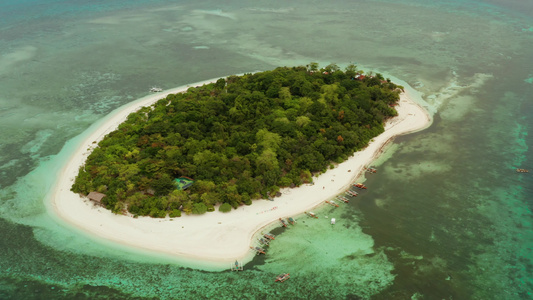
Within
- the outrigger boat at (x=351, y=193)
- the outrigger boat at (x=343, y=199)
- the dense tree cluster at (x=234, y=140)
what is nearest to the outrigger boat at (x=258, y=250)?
the dense tree cluster at (x=234, y=140)

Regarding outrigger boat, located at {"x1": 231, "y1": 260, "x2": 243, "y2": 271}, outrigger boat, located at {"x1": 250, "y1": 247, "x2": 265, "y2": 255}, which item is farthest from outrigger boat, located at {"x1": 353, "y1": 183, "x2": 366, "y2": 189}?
outrigger boat, located at {"x1": 231, "y1": 260, "x2": 243, "y2": 271}

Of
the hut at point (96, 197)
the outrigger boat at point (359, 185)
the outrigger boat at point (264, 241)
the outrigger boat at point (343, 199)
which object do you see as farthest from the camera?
the outrigger boat at point (359, 185)

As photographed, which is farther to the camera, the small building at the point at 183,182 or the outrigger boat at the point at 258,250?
the small building at the point at 183,182

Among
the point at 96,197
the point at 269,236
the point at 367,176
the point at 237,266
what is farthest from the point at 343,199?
the point at 96,197

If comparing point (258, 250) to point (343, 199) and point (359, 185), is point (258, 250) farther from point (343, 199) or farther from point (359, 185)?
point (359, 185)

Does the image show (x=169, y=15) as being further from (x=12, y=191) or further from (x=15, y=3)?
(x=12, y=191)

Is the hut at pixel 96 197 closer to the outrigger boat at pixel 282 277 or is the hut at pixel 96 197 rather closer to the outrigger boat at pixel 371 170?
the outrigger boat at pixel 282 277

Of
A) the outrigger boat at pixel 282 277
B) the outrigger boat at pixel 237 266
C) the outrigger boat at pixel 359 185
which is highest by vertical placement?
the outrigger boat at pixel 359 185

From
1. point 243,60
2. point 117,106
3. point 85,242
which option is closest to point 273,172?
point 85,242
